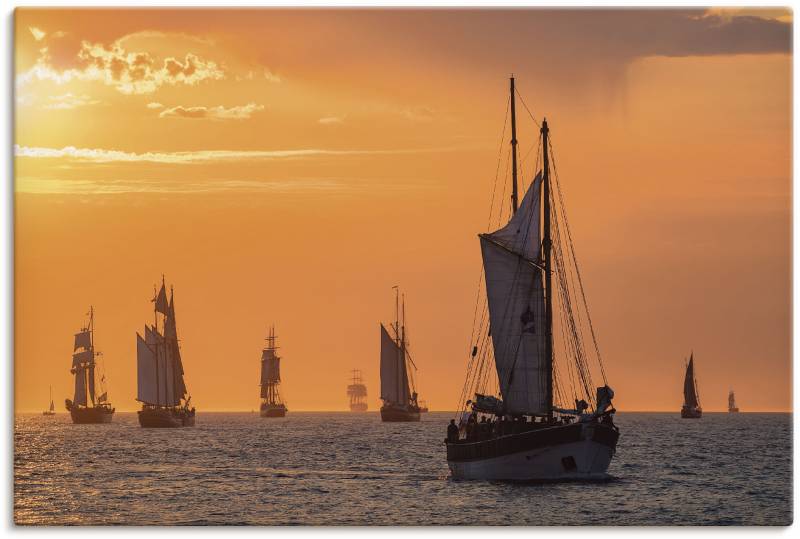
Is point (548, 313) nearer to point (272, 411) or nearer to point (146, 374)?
point (146, 374)

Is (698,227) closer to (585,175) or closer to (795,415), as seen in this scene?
(585,175)

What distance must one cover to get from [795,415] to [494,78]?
23.1ft

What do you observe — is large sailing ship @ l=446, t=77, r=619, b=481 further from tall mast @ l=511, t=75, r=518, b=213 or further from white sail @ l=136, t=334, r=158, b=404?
white sail @ l=136, t=334, r=158, b=404

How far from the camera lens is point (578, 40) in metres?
23.3

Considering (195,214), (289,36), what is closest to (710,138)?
(289,36)

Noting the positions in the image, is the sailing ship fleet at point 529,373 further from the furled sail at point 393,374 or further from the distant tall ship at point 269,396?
the distant tall ship at point 269,396

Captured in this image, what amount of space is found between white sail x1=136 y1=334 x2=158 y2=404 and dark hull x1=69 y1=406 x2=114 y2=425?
49.9 ft

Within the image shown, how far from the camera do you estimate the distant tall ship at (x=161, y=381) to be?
258 ft

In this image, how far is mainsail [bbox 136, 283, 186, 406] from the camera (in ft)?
257

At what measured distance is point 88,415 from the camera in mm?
99500

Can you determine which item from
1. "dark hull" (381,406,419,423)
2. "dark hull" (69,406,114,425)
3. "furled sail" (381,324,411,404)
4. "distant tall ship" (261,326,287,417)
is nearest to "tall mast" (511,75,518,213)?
"furled sail" (381,324,411,404)

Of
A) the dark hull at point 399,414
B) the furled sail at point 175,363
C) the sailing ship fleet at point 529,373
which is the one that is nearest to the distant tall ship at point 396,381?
the dark hull at point 399,414

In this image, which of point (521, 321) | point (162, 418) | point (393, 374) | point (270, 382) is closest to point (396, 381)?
point (393, 374)

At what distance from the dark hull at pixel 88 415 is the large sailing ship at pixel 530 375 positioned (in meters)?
67.0
